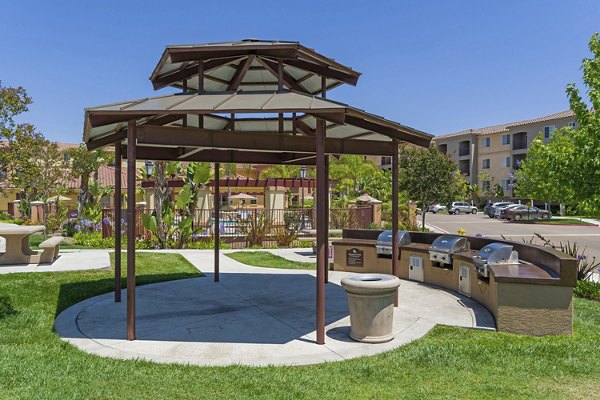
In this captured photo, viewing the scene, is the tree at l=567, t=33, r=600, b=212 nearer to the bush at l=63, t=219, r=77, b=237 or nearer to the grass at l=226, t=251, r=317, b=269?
the grass at l=226, t=251, r=317, b=269

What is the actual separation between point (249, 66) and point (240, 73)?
21 centimetres

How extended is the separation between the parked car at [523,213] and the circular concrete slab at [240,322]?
1526 inches

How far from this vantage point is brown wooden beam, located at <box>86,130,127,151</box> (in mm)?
8477

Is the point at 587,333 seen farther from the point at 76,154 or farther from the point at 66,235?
the point at 76,154

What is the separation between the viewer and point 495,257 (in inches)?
325

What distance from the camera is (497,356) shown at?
19.5 feet

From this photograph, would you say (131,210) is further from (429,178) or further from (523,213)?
(523,213)

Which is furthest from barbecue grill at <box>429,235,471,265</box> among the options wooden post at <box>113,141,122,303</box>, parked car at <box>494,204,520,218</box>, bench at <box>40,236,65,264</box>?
parked car at <box>494,204,520,218</box>

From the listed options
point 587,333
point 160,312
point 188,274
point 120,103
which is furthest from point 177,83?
point 587,333

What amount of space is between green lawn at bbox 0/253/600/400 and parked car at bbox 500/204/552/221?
41433 mm

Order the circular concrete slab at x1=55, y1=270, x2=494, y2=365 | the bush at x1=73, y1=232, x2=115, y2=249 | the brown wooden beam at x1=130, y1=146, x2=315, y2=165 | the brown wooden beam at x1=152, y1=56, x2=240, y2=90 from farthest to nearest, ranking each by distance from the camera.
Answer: the bush at x1=73, y1=232, x2=115, y2=249, the brown wooden beam at x1=130, y1=146, x2=315, y2=165, the brown wooden beam at x1=152, y1=56, x2=240, y2=90, the circular concrete slab at x1=55, y1=270, x2=494, y2=365

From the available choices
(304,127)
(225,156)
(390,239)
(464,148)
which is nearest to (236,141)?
(225,156)

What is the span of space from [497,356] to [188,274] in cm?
850

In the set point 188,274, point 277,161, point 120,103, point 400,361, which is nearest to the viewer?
point 400,361
